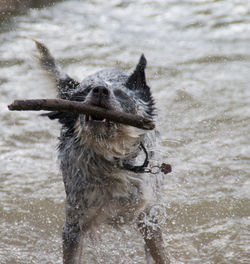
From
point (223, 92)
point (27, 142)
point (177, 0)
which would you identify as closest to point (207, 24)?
point (177, 0)

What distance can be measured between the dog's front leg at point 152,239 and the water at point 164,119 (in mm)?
173

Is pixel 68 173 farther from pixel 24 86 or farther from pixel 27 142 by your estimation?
pixel 24 86

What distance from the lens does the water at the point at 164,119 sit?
464 cm

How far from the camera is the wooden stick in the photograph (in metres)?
3.08

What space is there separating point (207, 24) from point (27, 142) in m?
5.07

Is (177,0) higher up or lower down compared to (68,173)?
higher up

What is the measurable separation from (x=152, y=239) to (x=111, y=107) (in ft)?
4.74

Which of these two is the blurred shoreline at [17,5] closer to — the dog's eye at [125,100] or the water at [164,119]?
the water at [164,119]

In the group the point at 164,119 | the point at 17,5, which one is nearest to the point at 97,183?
the point at 164,119

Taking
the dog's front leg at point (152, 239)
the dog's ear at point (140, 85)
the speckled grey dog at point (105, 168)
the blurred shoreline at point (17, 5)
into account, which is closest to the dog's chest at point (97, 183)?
the speckled grey dog at point (105, 168)

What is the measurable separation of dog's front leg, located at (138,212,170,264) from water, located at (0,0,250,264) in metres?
0.17

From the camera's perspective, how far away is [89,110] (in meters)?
3.30

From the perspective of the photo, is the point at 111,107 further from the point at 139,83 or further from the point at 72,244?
the point at 72,244

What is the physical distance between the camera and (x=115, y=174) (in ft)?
13.1
